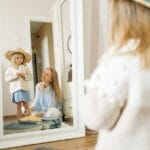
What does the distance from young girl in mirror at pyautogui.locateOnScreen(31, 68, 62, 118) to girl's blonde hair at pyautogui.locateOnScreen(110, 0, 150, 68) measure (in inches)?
51.6

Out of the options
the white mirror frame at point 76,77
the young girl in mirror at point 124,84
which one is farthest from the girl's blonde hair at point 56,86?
the young girl in mirror at point 124,84

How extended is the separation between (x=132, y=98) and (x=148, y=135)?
12cm

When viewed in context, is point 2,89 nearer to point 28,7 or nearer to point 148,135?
point 28,7

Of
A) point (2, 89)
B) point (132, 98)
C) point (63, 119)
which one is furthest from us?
point (63, 119)

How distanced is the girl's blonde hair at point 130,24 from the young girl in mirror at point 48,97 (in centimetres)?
131

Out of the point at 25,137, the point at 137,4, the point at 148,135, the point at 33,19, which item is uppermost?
the point at 33,19

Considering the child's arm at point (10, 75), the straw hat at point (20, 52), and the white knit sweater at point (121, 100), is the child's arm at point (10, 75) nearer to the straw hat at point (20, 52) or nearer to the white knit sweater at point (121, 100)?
the straw hat at point (20, 52)

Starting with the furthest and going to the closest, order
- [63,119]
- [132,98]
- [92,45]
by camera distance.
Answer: [92,45] → [63,119] → [132,98]

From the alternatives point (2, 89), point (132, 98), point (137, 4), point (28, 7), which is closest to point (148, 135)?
point (132, 98)

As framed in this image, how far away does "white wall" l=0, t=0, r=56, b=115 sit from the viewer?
6.14 ft

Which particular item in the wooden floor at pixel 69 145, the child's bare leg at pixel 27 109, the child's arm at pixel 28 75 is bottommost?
the wooden floor at pixel 69 145

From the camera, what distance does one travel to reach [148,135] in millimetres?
683

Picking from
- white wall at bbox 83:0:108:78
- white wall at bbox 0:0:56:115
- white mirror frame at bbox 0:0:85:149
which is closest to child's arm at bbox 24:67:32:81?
white wall at bbox 0:0:56:115

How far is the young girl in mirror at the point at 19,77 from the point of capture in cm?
188
